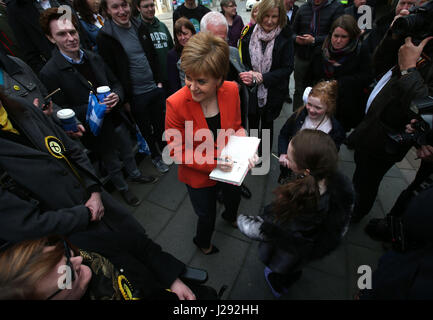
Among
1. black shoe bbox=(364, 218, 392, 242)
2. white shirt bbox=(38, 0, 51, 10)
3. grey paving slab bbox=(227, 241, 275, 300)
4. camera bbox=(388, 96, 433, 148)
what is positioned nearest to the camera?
camera bbox=(388, 96, 433, 148)

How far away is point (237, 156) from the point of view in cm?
173

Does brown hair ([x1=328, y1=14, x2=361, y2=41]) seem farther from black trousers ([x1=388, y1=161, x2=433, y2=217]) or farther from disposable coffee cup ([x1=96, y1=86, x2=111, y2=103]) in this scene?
disposable coffee cup ([x1=96, y1=86, x2=111, y2=103])

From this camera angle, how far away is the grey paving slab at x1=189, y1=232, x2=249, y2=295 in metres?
2.22

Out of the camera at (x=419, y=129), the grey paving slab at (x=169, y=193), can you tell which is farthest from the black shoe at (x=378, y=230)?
the grey paving slab at (x=169, y=193)

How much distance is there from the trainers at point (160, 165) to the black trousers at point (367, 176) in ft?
8.73

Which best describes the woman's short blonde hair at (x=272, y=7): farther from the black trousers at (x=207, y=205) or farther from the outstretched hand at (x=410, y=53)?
the black trousers at (x=207, y=205)

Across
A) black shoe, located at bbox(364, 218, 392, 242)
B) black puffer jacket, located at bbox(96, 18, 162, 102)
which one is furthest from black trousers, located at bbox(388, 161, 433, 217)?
black puffer jacket, located at bbox(96, 18, 162, 102)

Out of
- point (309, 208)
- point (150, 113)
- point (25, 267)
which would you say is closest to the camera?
point (25, 267)

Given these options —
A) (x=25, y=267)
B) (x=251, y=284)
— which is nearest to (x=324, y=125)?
(x=251, y=284)

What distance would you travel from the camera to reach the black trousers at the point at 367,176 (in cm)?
210

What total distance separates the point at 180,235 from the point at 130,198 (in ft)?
3.13

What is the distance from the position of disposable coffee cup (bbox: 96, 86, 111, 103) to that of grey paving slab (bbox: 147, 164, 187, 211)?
1.53 m

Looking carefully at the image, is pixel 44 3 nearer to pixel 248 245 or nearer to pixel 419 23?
pixel 248 245
